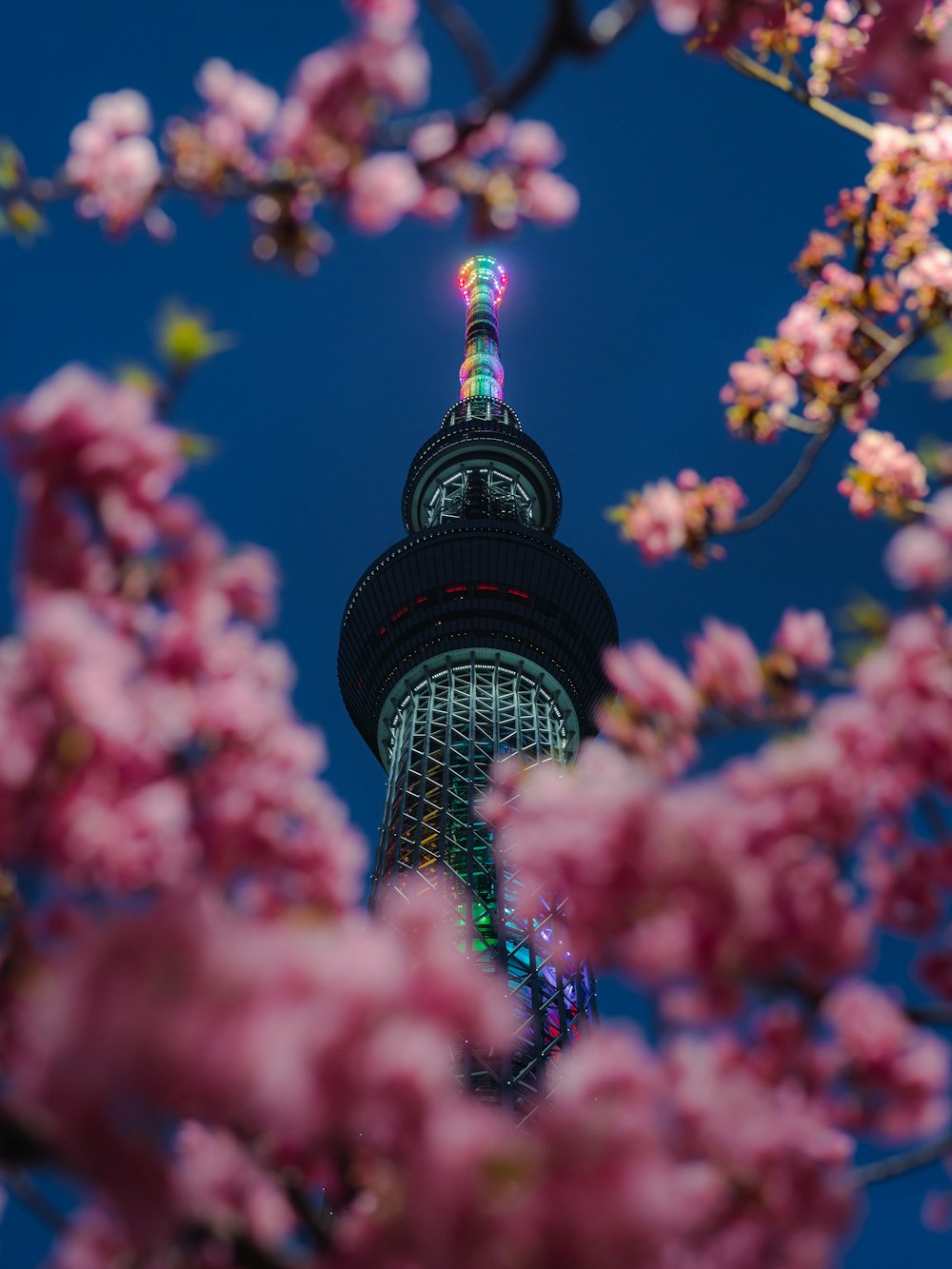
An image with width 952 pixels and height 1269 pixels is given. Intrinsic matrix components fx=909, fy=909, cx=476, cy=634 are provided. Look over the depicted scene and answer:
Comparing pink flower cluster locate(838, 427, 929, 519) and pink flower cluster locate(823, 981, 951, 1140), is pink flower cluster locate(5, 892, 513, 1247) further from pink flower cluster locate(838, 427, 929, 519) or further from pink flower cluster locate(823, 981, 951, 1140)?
pink flower cluster locate(838, 427, 929, 519)

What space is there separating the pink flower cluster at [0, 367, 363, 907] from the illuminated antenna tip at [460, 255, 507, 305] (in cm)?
5529

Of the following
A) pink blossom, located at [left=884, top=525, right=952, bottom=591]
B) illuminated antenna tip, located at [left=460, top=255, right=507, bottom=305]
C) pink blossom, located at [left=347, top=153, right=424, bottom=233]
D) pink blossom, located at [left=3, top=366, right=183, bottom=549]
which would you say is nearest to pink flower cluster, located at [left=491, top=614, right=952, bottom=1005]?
pink blossom, located at [left=884, top=525, right=952, bottom=591]

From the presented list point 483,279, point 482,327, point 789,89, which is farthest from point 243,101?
point 483,279

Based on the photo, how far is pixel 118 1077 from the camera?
56.3 inches

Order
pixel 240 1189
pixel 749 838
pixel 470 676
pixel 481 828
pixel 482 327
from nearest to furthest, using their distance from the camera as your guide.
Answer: pixel 749 838 < pixel 240 1189 < pixel 481 828 < pixel 470 676 < pixel 482 327

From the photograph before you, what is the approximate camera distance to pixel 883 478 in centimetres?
570

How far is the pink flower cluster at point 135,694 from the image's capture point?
229 centimetres

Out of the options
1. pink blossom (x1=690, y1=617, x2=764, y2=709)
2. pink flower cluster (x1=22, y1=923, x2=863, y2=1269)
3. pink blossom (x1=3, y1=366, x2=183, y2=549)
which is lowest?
pink flower cluster (x1=22, y1=923, x2=863, y2=1269)

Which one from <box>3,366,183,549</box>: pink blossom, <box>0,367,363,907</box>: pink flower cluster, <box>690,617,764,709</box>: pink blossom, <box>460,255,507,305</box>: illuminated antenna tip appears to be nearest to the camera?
<box>0,367,363,907</box>: pink flower cluster

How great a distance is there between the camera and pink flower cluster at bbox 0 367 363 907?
229cm

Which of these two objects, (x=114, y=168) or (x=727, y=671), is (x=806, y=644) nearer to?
(x=727, y=671)

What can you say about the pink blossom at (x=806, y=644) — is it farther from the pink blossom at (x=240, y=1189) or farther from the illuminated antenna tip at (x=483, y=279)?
the illuminated antenna tip at (x=483, y=279)

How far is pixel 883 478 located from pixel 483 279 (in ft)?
178

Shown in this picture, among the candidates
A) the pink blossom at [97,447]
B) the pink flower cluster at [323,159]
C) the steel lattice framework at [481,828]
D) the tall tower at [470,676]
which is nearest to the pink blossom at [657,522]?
the pink flower cluster at [323,159]
